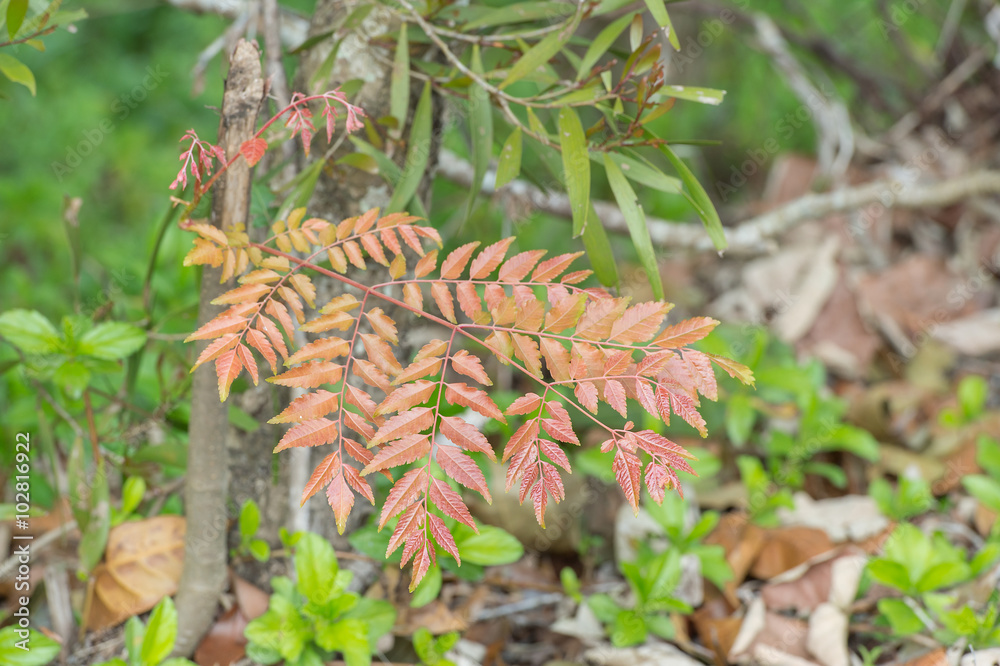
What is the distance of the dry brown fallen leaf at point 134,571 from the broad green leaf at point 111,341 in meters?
0.27

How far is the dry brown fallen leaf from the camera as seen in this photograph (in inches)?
39.7

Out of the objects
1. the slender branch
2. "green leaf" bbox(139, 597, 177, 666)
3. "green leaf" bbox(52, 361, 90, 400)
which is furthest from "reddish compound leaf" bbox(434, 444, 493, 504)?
the slender branch

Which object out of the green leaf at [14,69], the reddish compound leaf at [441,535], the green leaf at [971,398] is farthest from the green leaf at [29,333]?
the green leaf at [971,398]

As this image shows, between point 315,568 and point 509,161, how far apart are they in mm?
598

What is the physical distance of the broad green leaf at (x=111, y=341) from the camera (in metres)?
0.98

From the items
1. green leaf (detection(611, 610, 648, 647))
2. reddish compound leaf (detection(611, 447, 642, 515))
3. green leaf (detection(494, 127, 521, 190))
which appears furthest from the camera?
green leaf (detection(611, 610, 648, 647))

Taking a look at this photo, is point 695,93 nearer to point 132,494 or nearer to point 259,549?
point 259,549

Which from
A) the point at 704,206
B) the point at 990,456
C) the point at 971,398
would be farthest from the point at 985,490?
the point at 704,206

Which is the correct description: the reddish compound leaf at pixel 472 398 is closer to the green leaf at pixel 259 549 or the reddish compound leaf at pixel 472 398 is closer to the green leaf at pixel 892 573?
the green leaf at pixel 259 549

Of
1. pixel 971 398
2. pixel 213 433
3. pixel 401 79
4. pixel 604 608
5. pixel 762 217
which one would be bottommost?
pixel 604 608

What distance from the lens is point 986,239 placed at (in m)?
2.29

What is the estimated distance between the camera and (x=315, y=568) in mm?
919

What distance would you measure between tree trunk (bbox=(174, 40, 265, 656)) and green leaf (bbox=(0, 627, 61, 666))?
16 centimetres

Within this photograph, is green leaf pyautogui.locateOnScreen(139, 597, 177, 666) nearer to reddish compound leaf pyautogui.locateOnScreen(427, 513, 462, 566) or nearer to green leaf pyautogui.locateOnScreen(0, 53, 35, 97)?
reddish compound leaf pyautogui.locateOnScreen(427, 513, 462, 566)
